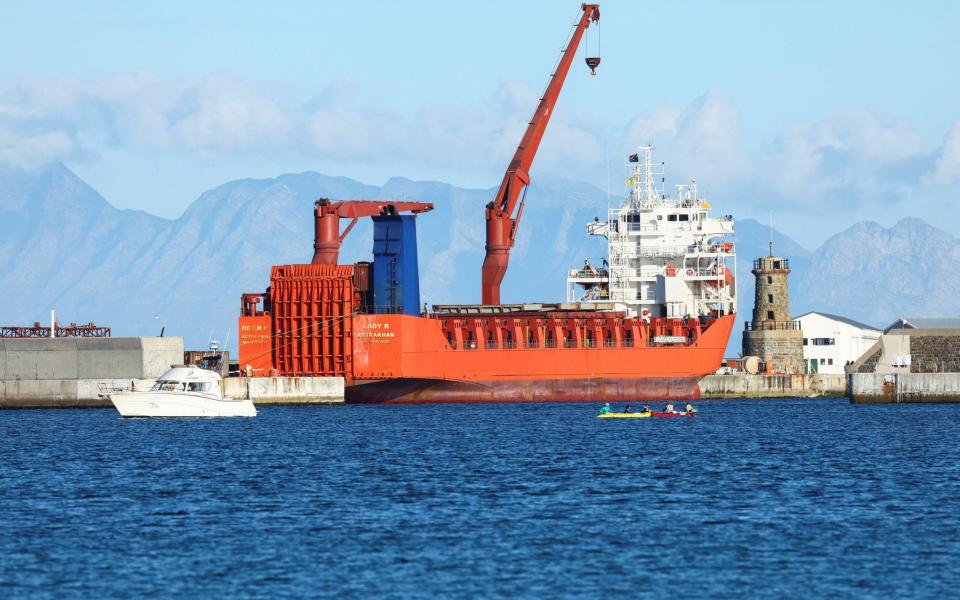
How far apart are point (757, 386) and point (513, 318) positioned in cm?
1868

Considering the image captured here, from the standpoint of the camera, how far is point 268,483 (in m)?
47.0

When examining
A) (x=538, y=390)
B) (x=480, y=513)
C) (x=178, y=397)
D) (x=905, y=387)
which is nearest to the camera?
(x=480, y=513)

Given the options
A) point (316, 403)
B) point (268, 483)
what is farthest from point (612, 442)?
point (316, 403)

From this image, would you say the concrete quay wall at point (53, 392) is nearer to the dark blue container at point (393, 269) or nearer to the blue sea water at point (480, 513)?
the dark blue container at point (393, 269)

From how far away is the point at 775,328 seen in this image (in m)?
106

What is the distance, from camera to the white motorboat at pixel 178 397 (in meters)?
71.2

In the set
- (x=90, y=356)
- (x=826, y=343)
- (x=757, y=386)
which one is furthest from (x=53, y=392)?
(x=826, y=343)

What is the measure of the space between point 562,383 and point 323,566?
201 feet

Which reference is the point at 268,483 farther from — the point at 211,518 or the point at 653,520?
the point at 653,520

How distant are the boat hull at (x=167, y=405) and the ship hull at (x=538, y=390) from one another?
66.7ft

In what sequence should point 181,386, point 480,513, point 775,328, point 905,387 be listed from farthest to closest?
1. point 775,328
2. point 905,387
3. point 181,386
4. point 480,513

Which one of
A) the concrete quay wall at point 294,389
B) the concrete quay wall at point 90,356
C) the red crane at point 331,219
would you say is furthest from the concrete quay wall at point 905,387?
the concrete quay wall at point 90,356

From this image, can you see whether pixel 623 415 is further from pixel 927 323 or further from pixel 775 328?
pixel 927 323

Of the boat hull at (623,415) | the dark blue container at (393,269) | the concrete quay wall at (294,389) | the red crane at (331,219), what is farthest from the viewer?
the red crane at (331,219)
